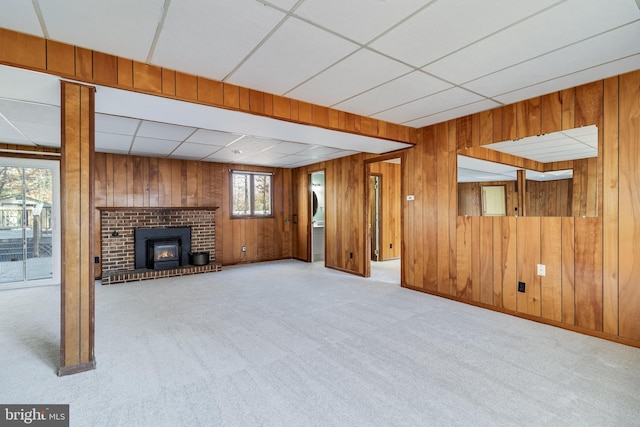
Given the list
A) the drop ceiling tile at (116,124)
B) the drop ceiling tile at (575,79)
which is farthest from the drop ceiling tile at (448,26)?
the drop ceiling tile at (116,124)

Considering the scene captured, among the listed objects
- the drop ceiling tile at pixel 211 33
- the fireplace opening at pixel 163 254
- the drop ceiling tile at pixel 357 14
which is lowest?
the fireplace opening at pixel 163 254

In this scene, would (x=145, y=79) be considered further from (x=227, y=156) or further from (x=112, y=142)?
(x=227, y=156)

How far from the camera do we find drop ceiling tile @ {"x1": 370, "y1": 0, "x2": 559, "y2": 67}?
184cm

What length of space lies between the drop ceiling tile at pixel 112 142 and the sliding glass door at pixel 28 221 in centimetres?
90

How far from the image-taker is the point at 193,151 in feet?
17.9

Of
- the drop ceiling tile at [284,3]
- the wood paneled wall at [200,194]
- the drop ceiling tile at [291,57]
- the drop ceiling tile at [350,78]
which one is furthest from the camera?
the wood paneled wall at [200,194]

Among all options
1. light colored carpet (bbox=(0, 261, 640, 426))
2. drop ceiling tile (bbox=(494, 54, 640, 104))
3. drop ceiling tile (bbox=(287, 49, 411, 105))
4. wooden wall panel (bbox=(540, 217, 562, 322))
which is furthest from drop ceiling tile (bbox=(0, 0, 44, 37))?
wooden wall panel (bbox=(540, 217, 562, 322))

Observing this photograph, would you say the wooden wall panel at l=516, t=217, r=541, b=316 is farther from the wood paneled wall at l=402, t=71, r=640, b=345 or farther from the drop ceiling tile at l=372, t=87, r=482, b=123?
the drop ceiling tile at l=372, t=87, r=482, b=123

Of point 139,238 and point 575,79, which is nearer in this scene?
point 575,79

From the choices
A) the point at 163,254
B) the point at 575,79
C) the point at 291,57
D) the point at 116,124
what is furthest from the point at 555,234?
the point at 163,254

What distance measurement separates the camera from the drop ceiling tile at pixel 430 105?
10.6 ft

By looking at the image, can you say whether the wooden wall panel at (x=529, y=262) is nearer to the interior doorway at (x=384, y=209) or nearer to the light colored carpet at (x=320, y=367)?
the light colored carpet at (x=320, y=367)

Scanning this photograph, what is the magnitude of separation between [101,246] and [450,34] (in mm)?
Answer: 6196

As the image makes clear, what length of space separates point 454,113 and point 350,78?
68.2 inches
